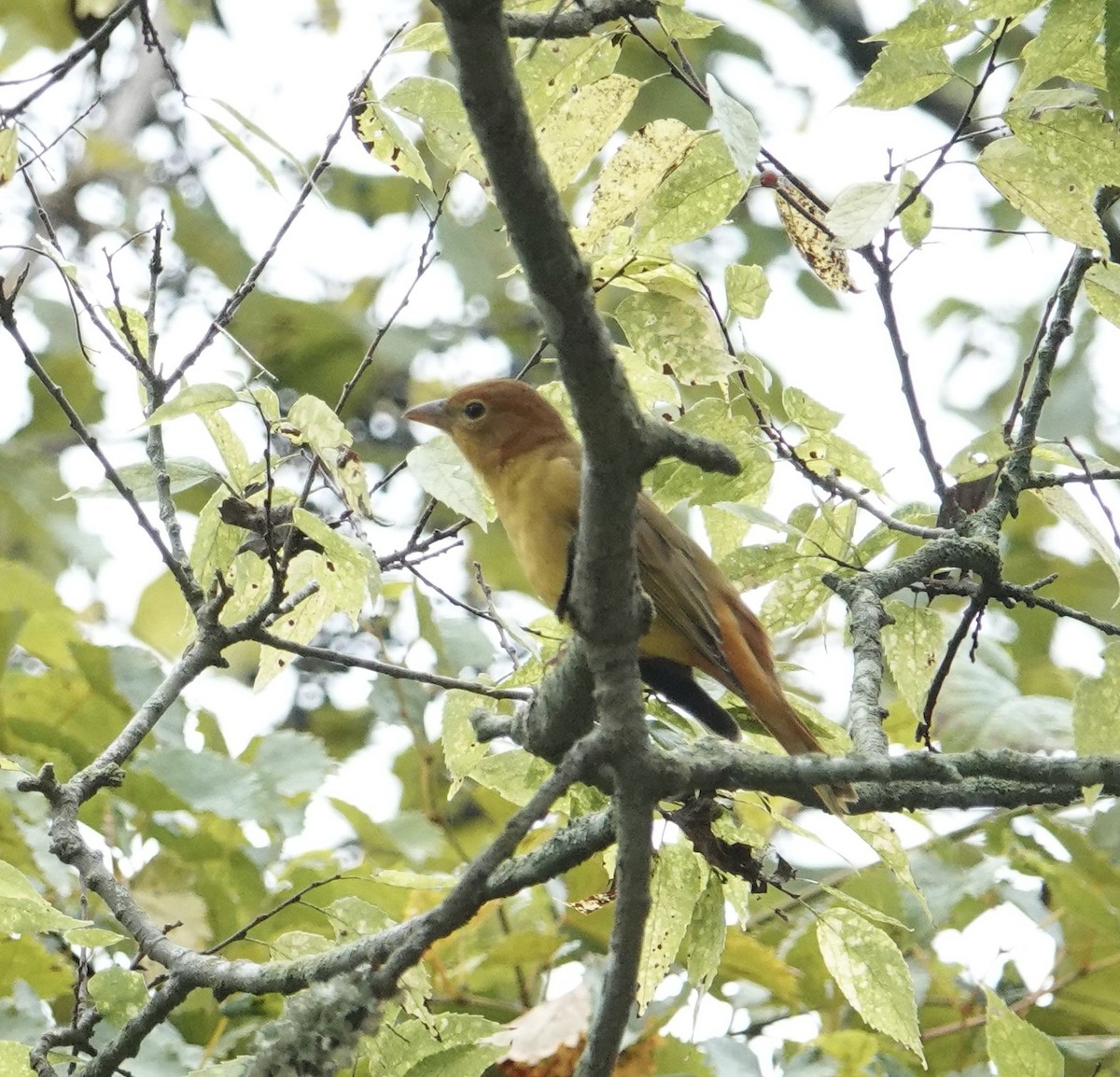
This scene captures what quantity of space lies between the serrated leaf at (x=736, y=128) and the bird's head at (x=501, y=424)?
1728mm

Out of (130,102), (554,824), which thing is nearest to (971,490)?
(554,824)

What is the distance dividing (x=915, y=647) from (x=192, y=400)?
151 cm

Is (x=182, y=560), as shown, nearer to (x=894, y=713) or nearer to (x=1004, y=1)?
(x=1004, y=1)

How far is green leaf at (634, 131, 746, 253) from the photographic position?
2352mm

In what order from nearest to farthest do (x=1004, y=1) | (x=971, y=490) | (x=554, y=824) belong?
(x=1004, y=1) < (x=971, y=490) < (x=554, y=824)

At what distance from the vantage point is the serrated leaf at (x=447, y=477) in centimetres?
234

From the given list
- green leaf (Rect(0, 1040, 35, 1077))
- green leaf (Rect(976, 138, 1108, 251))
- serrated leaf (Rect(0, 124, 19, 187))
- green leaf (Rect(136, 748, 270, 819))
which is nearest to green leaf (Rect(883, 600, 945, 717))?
green leaf (Rect(976, 138, 1108, 251))

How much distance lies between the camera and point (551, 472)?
3.52 meters

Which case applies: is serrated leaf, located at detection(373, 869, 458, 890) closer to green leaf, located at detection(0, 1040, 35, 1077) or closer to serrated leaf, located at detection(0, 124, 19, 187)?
green leaf, located at detection(0, 1040, 35, 1077)

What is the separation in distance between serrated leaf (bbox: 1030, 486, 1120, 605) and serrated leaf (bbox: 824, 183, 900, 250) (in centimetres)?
77

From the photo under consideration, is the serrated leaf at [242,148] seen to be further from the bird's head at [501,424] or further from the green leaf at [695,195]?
the bird's head at [501,424]

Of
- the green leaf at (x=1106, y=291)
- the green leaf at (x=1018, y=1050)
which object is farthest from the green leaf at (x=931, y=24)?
the green leaf at (x=1018, y=1050)

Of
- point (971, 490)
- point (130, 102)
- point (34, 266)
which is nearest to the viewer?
point (971, 490)

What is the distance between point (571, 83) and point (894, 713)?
2.22 m
